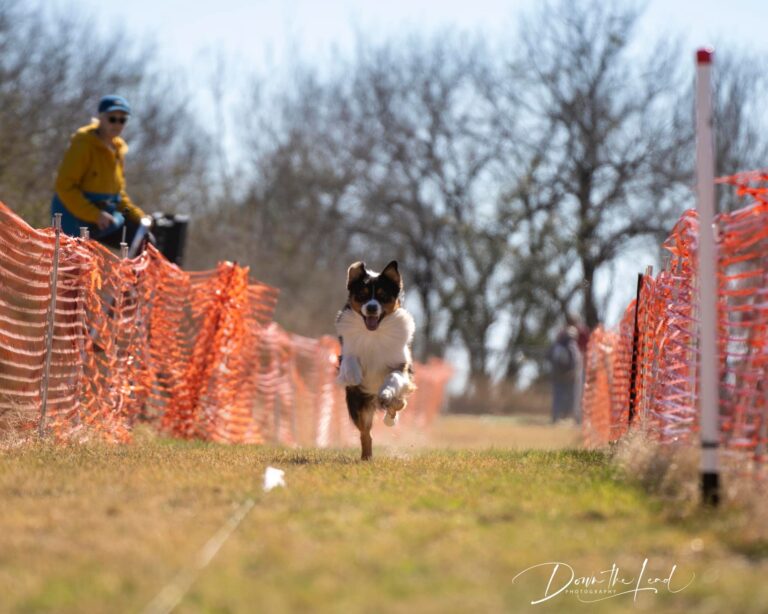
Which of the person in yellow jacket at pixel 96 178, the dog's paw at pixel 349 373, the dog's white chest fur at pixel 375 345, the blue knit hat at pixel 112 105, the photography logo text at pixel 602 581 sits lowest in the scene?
the photography logo text at pixel 602 581

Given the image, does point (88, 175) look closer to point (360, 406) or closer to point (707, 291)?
point (360, 406)

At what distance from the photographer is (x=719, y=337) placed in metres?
6.43

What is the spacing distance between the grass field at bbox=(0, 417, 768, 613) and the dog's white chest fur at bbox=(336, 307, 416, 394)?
2104 mm

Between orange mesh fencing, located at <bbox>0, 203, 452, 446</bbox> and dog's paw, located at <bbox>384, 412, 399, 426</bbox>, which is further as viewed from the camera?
orange mesh fencing, located at <bbox>0, 203, 452, 446</bbox>

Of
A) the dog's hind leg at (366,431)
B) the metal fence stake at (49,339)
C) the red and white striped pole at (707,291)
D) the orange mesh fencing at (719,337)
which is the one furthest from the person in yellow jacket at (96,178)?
the red and white striped pole at (707,291)

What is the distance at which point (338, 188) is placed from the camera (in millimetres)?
40219

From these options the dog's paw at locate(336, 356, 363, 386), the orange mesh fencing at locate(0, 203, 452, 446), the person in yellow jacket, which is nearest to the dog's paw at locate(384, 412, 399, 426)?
the dog's paw at locate(336, 356, 363, 386)

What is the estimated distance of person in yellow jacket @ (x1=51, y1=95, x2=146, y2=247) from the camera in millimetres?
10258

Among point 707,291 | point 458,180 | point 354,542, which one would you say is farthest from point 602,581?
point 458,180

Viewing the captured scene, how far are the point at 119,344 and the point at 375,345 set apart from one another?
2.96 metres

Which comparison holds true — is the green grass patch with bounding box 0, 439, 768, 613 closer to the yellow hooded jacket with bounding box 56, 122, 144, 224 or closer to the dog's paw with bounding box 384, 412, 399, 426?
the dog's paw with bounding box 384, 412, 399, 426

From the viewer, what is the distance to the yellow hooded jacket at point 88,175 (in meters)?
10.2

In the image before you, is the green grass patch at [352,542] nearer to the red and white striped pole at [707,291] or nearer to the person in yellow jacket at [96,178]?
the red and white striped pole at [707,291]

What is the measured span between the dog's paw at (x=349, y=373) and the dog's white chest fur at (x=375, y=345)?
0.04 meters
